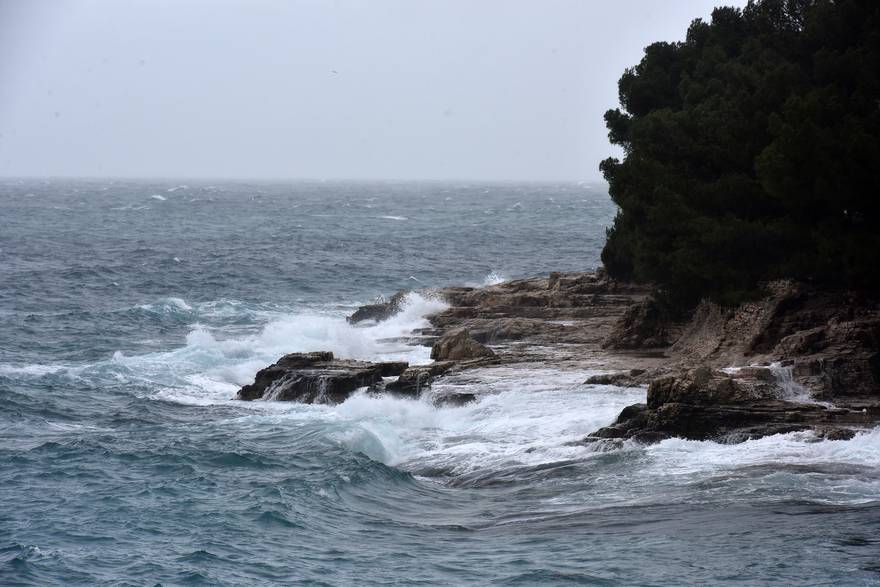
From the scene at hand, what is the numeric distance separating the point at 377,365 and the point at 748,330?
967cm

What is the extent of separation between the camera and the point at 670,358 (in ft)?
96.5

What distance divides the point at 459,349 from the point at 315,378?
4.24m

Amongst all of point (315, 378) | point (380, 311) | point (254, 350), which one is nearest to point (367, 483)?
point (315, 378)

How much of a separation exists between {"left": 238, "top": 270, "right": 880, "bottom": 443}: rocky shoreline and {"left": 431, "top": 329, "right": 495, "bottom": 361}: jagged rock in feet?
0.14

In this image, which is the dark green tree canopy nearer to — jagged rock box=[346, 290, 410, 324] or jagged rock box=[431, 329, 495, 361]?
jagged rock box=[431, 329, 495, 361]

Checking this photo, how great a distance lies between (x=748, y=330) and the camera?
90.5 ft

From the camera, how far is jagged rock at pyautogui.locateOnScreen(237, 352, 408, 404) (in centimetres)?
2919

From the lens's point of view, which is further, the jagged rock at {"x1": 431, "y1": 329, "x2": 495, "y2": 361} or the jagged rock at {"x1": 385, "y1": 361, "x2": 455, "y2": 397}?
the jagged rock at {"x1": 431, "y1": 329, "x2": 495, "y2": 361}

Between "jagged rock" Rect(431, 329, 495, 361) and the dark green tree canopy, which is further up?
the dark green tree canopy

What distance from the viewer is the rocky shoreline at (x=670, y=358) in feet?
73.3

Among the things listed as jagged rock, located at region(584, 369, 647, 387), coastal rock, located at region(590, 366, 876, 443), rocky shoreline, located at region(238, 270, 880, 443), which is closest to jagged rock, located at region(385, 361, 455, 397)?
rocky shoreline, located at region(238, 270, 880, 443)

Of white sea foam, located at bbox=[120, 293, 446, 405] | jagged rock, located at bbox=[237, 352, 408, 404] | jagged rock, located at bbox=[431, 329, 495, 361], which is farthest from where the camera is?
white sea foam, located at bbox=[120, 293, 446, 405]

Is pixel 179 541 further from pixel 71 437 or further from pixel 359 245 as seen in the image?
pixel 359 245

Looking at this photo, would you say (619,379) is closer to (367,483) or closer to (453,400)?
(453,400)
